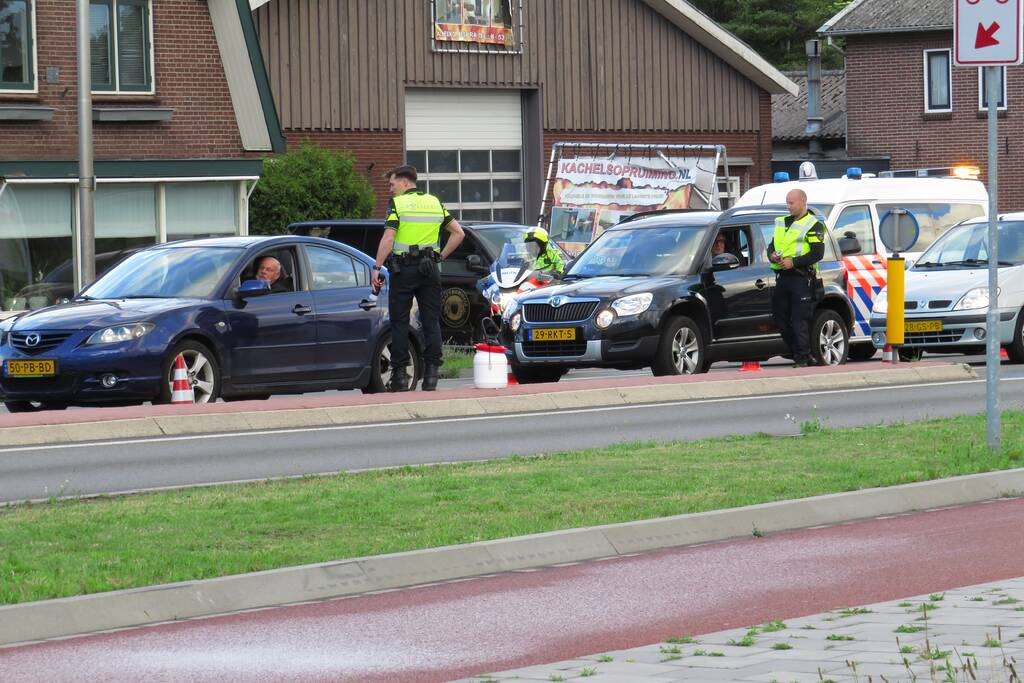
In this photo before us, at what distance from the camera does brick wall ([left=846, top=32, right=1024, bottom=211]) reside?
52031 millimetres

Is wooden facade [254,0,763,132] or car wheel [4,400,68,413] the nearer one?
car wheel [4,400,68,413]

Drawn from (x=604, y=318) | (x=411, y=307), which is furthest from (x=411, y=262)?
(x=604, y=318)

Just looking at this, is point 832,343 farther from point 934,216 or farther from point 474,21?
point 474,21

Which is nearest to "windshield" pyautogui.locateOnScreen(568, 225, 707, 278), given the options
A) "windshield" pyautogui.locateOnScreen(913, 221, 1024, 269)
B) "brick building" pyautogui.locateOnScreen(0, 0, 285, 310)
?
"windshield" pyautogui.locateOnScreen(913, 221, 1024, 269)

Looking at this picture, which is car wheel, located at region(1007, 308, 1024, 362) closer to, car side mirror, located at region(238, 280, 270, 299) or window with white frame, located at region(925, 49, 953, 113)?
car side mirror, located at region(238, 280, 270, 299)

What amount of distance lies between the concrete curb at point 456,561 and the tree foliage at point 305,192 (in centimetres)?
2198

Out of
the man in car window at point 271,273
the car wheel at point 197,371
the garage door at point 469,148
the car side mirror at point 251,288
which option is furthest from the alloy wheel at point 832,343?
the garage door at point 469,148

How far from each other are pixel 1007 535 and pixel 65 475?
5.85 meters

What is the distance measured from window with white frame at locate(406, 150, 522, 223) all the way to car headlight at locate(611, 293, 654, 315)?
1898 cm

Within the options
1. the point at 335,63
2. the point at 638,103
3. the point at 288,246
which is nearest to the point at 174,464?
the point at 288,246

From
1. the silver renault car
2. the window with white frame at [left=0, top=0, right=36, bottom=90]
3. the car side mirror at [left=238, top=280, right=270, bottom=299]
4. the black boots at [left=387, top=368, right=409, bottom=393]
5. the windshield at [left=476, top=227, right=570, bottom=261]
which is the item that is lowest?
the black boots at [left=387, top=368, right=409, bottom=393]

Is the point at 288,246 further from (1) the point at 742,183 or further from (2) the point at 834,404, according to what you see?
(1) the point at 742,183

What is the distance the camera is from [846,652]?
22.0 feet

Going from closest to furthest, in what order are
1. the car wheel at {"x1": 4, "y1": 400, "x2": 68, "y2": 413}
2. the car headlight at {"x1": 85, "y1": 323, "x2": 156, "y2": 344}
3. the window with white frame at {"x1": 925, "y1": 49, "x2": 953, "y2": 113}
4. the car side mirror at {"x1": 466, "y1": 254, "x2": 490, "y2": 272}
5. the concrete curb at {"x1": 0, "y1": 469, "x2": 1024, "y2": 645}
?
the concrete curb at {"x1": 0, "y1": 469, "x2": 1024, "y2": 645}
the car headlight at {"x1": 85, "y1": 323, "x2": 156, "y2": 344}
the car wheel at {"x1": 4, "y1": 400, "x2": 68, "y2": 413}
the car side mirror at {"x1": 466, "y1": 254, "x2": 490, "y2": 272}
the window with white frame at {"x1": 925, "y1": 49, "x2": 953, "y2": 113}
